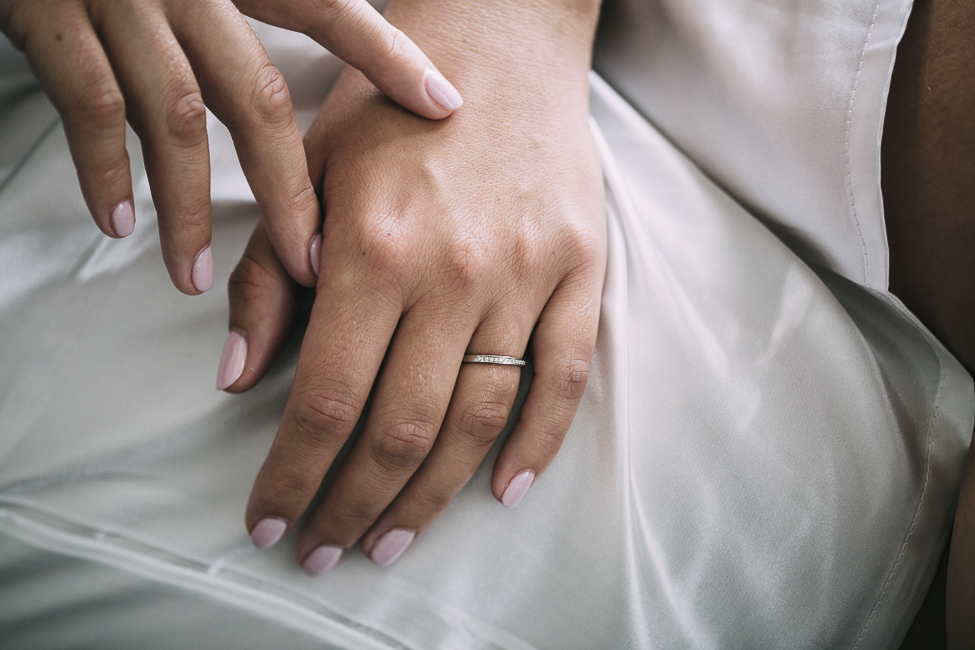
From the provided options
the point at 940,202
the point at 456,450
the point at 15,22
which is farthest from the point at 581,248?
the point at 15,22

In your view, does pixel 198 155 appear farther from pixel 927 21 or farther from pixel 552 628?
pixel 927 21

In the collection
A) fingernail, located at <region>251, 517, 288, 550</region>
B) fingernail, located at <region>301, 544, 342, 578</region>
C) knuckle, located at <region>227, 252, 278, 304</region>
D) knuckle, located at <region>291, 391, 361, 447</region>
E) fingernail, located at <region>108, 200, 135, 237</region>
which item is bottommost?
fingernail, located at <region>301, 544, 342, 578</region>

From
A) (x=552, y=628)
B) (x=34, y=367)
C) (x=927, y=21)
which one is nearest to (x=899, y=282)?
(x=927, y=21)

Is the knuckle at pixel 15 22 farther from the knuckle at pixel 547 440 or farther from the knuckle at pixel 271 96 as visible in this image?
the knuckle at pixel 547 440

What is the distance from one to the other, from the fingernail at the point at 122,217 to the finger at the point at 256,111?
3.7 inches

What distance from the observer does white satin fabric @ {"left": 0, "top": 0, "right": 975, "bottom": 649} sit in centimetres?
47

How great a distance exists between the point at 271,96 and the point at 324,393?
243mm

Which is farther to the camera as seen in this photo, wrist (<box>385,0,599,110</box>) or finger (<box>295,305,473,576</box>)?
wrist (<box>385,0,599,110</box>)

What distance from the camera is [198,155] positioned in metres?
0.45

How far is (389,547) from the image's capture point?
0.50m

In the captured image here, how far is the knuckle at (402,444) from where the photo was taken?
1.59ft

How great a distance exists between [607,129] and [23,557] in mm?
706

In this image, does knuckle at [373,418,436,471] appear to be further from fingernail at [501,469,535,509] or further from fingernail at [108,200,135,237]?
fingernail at [108,200,135,237]

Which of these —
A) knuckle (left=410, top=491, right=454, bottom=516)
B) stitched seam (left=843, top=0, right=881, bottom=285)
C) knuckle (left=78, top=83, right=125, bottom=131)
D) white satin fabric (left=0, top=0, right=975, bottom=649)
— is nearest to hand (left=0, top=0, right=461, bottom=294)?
knuckle (left=78, top=83, right=125, bottom=131)
